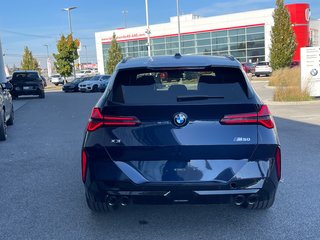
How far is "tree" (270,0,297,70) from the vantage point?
93.9ft

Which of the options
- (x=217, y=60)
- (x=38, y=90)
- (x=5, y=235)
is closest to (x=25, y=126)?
(x=5, y=235)

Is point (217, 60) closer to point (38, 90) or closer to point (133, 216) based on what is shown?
point (133, 216)

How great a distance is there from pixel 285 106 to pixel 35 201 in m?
11.9

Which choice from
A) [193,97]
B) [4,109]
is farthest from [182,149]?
[4,109]

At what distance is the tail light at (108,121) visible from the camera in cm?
354

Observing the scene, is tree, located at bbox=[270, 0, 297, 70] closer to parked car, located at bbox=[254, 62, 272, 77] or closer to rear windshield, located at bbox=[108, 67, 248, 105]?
parked car, located at bbox=[254, 62, 272, 77]

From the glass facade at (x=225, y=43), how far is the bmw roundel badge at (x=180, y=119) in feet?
164

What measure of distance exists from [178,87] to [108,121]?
74cm

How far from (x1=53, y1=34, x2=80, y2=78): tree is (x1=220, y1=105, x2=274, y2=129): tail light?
137 ft

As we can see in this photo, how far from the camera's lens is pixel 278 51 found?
2895 cm

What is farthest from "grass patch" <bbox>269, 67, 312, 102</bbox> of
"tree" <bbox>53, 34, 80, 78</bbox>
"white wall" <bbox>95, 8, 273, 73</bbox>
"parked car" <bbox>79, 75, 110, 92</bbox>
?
"white wall" <bbox>95, 8, 273, 73</bbox>

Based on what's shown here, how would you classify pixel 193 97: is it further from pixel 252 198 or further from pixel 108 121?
pixel 252 198

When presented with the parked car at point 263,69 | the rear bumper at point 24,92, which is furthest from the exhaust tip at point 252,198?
the parked car at point 263,69

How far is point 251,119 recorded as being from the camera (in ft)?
11.6
